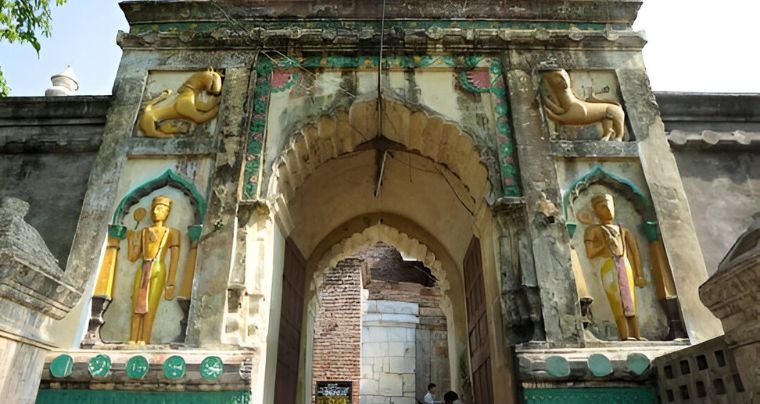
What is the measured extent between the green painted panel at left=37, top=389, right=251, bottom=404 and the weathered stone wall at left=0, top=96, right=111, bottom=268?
163cm

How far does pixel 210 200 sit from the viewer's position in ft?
19.9

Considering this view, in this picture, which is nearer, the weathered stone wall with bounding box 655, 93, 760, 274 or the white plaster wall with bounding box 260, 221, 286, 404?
the white plaster wall with bounding box 260, 221, 286, 404

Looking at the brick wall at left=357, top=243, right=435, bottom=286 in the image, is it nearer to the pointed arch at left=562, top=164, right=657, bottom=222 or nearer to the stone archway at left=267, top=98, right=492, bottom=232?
the stone archway at left=267, top=98, right=492, bottom=232

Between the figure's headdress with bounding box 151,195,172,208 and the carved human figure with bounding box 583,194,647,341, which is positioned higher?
the figure's headdress with bounding box 151,195,172,208

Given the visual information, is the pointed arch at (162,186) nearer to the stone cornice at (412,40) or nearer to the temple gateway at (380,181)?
the temple gateway at (380,181)

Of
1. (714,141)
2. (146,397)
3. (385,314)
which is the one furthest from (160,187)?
(385,314)

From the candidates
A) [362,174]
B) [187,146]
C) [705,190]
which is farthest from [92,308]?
[705,190]

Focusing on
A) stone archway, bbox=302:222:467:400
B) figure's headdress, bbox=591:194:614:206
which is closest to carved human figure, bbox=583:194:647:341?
figure's headdress, bbox=591:194:614:206

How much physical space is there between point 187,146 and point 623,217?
4.96 meters

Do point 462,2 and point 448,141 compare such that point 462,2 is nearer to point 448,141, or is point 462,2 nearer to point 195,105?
point 448,141

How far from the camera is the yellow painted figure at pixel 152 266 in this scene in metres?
5.59

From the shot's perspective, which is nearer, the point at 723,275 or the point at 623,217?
the point at 723,275

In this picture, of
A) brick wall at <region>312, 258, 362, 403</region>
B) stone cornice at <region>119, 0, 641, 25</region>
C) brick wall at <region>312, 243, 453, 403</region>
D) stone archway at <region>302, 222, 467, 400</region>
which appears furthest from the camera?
brick wall at <region>312, 243, 453, 403</region>

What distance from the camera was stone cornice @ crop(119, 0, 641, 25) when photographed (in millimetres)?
7262
